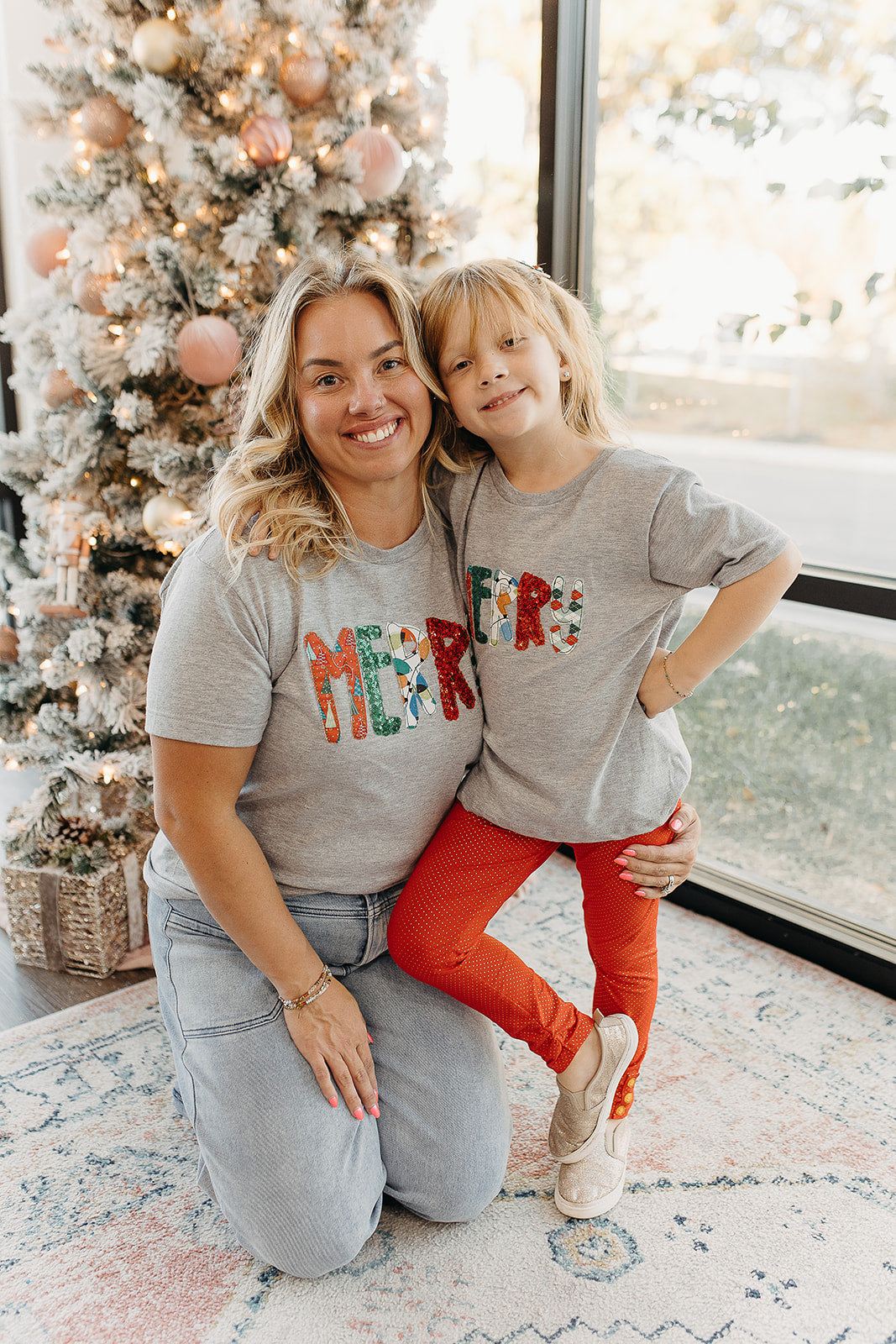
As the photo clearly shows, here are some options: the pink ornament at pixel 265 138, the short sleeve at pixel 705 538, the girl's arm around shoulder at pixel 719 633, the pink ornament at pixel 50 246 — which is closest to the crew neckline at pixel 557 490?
the short sleeve at pixel 705 538

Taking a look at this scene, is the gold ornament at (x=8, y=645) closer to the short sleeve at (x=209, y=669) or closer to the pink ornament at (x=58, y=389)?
the pink ornament at (x=58, y=389)

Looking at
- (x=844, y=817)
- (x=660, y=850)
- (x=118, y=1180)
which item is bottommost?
(x=118, y=1180)

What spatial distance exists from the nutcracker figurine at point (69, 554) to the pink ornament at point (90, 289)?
0.39 metres

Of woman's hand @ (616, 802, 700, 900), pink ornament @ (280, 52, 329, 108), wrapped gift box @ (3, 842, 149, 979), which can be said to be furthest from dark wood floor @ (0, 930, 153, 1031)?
pink ornament @ (280, 52, 329, 108)

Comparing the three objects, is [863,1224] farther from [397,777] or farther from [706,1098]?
[397,777]

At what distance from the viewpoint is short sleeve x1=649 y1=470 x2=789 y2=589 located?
1.33 m

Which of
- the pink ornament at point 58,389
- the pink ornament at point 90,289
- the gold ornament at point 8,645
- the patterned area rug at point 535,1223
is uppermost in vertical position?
the pink ornament at point 90,289

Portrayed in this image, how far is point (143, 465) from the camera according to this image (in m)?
1.99

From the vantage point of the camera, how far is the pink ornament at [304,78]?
1.84 metres

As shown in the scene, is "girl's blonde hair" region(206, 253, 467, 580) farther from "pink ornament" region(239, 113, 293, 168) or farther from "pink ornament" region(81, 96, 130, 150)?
"pink ornament" region(81, 96, 130, 150)

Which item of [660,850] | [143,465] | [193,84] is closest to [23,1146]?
[660,850]

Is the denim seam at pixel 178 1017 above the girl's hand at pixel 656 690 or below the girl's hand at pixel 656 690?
below

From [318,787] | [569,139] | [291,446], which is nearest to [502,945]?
[318,787]

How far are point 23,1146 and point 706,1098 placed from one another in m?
1.12
